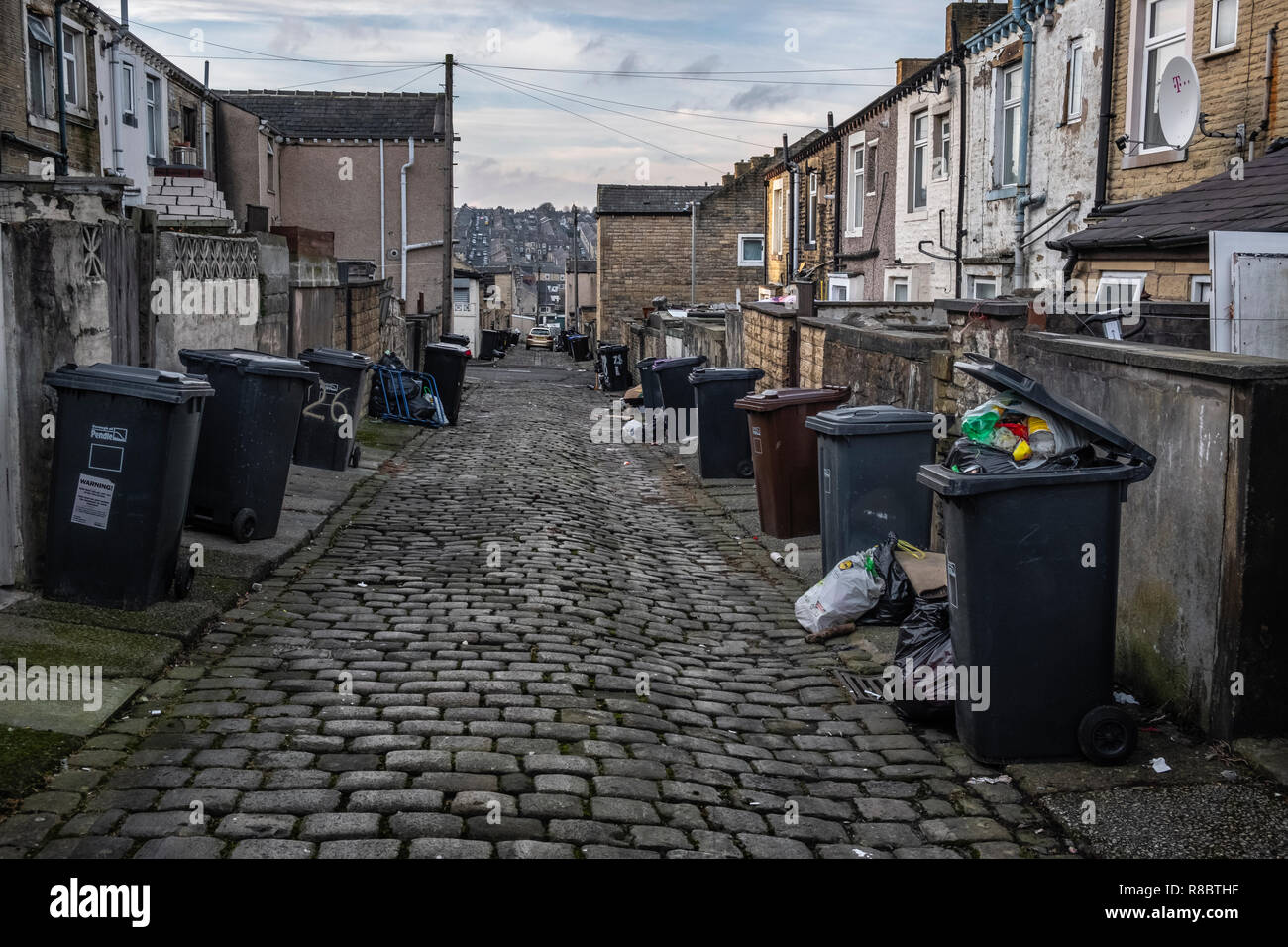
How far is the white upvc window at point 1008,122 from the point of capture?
16922 mm

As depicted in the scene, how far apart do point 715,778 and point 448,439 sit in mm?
12785

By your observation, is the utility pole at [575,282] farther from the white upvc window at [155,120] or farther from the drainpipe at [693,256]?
the white upvc window at [155,120]

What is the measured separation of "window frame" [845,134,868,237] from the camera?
25.5 meters

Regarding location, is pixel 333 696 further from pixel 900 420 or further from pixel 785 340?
pixel 785 340

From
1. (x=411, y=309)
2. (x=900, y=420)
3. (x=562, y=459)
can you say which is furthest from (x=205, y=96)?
(x=900, y=420)

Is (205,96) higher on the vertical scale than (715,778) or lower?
higher

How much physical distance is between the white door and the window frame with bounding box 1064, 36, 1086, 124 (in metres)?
7.01

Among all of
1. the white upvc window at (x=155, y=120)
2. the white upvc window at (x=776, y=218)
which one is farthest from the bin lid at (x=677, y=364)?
the white upvc window at (x=776, y=218)

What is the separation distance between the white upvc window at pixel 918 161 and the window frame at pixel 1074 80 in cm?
605

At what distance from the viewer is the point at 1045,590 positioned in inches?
199

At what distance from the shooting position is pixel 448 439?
17297 millimetres

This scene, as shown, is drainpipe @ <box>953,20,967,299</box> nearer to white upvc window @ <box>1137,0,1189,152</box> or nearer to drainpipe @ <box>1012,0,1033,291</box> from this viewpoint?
drainpipe @ <box>1012,0,1033,291</box>

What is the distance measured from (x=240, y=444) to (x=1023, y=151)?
1152 cm
